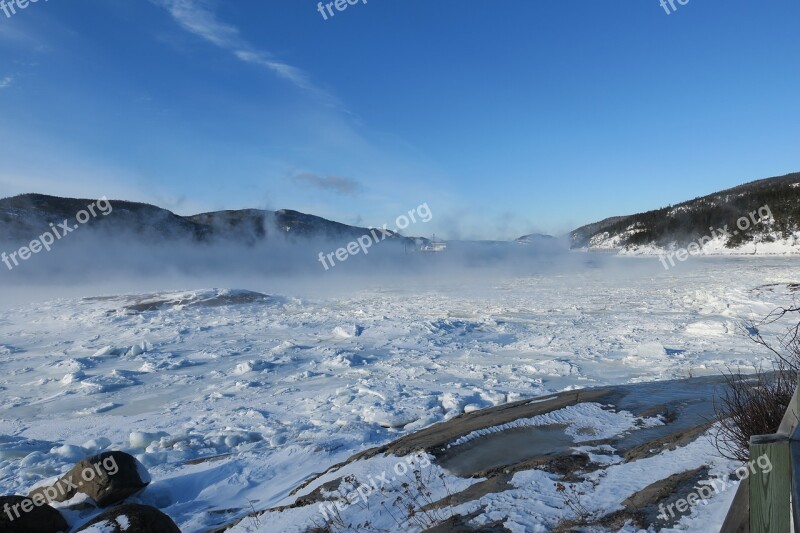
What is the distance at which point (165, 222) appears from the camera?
54.5 metres

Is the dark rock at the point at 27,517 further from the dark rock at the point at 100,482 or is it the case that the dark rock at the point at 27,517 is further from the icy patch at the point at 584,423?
the icy patch at the point at 584,423

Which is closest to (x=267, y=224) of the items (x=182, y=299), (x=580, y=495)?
(x=182, y=299)

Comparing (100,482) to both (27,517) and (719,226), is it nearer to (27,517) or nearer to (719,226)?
(27,517)

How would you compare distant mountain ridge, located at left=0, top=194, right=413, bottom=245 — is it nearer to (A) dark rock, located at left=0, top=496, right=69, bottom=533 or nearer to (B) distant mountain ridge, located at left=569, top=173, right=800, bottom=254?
(B) distant mountain ridge, located at left=569, top=173, right=800, bottom=254

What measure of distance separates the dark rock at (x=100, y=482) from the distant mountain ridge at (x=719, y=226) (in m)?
58.6

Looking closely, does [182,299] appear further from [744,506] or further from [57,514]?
[744,506]

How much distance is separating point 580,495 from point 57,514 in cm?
426

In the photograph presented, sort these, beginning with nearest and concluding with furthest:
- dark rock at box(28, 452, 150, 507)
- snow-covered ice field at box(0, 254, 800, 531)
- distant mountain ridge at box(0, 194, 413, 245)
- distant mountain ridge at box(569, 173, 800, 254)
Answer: dark rock at box(28, 452, 150, 507) < snow-covered ice field at box(0, 254, 800, 531) < distant mountain ridge at box(0, 194, 413, 245) < distant mountain ridge at box(569, 173, 800, 254)

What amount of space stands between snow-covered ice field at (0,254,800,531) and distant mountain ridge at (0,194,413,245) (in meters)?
31.9

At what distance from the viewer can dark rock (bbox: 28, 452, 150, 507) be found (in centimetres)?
452

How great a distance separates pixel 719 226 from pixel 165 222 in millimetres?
74144

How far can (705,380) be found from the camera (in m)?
6.94

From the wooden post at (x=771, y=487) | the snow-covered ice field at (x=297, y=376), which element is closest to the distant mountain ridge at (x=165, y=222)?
the snow-covered ice field at (x=297, y=376)

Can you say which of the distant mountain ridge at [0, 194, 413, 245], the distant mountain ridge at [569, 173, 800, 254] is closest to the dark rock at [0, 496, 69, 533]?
the distant mountain ridge at [0, 194, 413, 245]
